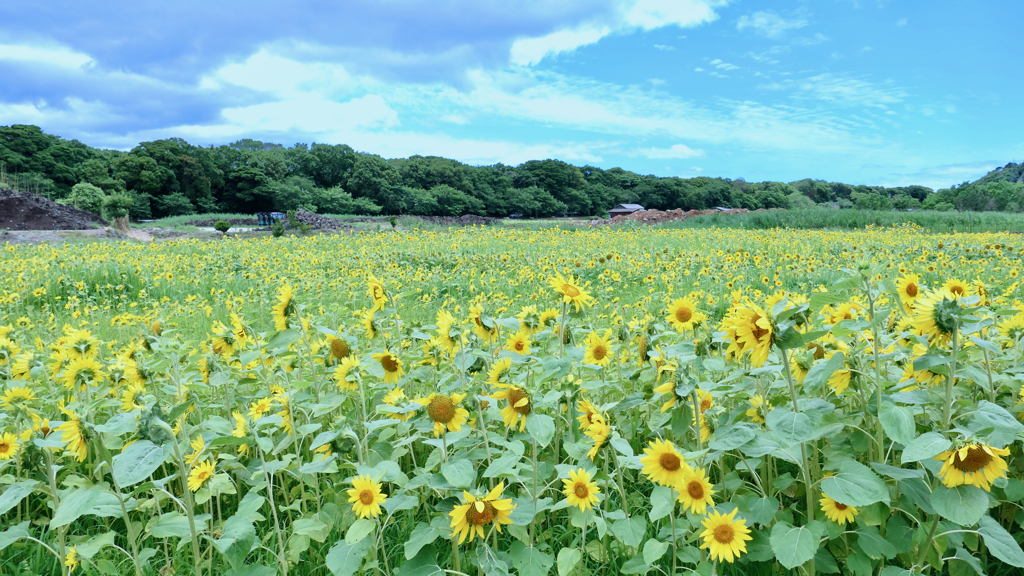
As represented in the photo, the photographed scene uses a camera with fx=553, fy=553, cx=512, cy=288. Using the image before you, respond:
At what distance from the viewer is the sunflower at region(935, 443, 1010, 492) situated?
1167 mm

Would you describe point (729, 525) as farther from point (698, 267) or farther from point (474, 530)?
point (698, 267)

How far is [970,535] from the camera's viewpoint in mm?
1451

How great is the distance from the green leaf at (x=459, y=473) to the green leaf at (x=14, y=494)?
0.97 metres

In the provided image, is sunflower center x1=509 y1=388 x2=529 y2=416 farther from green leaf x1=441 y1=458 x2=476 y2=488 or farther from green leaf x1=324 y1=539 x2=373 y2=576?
green leaf x1=324 y1=539 x2=373 y2=576

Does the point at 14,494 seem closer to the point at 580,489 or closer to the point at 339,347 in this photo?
the point at 339,347

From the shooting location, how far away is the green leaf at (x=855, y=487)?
1.18 m

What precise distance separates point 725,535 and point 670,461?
24 cm

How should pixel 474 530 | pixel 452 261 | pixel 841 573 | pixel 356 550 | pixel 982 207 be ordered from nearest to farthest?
pixel 474 530 < pixel 356 550 < pixel 841 573 < pixel 452 261 < pixel 982 207

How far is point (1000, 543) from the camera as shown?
122 cm

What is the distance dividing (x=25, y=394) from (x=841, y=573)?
263 cm

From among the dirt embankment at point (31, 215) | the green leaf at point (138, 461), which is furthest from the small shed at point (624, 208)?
the green leaf at point (138, 461)

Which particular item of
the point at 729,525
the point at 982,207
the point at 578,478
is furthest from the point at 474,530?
the point at 982,207

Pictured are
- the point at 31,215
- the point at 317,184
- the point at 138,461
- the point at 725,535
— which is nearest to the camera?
the point at 138,461

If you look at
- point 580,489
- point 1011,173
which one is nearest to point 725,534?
point 580,489
